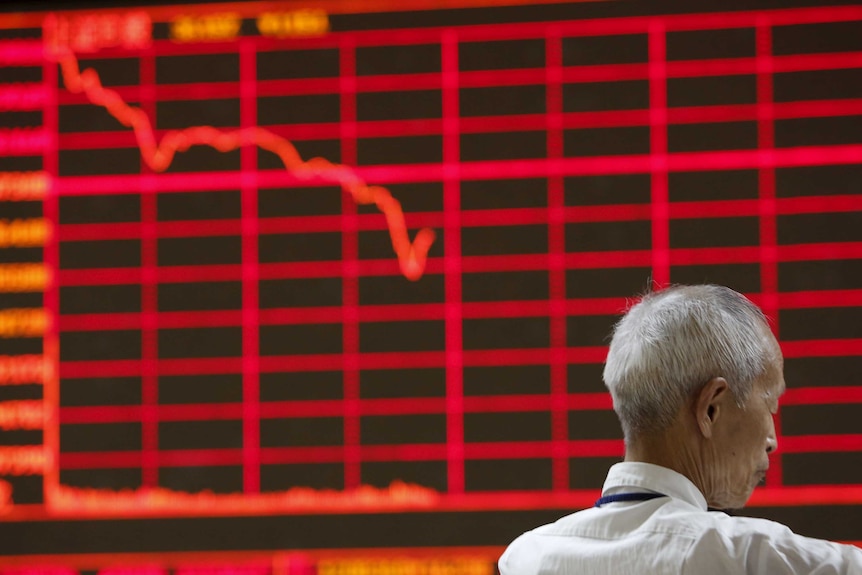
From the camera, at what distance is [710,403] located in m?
1.15

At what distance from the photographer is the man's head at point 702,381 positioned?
3.73ft

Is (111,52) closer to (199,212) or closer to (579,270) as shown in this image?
(199,212)

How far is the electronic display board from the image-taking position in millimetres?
2299

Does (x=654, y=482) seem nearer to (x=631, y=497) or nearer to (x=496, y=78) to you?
(x=631, y=497)

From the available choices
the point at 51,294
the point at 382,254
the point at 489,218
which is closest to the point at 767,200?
the point at 489,218

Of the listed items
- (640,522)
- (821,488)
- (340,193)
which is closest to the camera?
(640,522)

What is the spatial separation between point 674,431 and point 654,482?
60 millimetres

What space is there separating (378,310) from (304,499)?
1.39 feet

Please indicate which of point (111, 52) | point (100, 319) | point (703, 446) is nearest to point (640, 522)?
point (703, 446)

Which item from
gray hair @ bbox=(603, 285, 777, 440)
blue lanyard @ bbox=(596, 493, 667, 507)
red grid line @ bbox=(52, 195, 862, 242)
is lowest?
blue lanyard @ bbox=(596, 493, 667, 507)

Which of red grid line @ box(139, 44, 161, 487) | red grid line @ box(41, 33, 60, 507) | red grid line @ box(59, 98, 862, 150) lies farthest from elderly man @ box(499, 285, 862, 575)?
red grid line @ box(41, 33, 60, 507)

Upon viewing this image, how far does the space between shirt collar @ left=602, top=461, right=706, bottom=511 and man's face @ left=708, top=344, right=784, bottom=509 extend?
46 mm

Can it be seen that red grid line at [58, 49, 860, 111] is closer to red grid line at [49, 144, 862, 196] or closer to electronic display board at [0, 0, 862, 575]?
electronic display board at [0, 0, 862, 575]

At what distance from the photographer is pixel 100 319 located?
2.44 metres
